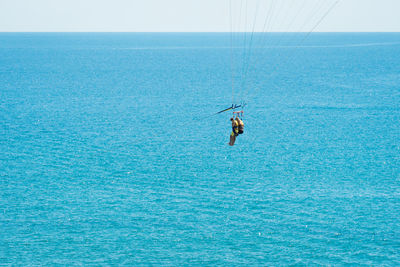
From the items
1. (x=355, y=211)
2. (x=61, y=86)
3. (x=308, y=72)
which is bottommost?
(x=355, y=211)

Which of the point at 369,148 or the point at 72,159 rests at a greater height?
the point at 369,148

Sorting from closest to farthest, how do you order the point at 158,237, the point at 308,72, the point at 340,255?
the point at 340,255 → the point at 158,237 → the point at 308,72

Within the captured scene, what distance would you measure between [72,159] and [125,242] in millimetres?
25568

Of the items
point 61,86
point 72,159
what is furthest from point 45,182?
point 61,86

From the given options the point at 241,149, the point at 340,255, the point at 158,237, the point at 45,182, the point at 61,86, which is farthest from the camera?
the point at 61,86

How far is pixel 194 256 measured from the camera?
4712 cm

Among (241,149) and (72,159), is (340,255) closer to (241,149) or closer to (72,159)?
(241,149)

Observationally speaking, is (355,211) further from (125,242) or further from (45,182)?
(45,182)

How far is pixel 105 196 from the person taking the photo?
58.7 m

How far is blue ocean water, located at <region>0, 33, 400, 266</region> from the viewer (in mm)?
48281

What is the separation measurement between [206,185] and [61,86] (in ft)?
303

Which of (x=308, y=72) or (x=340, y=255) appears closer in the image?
(x=340, y=255)

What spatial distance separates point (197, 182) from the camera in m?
62.3

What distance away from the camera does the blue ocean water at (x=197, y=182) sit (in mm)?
48281
